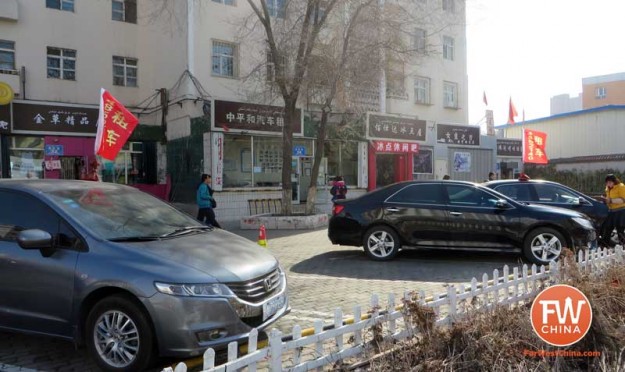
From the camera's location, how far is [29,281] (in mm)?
4355

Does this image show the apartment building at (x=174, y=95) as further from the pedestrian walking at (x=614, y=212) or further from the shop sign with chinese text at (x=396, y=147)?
the pedestrian walking at (x=614, y=212)

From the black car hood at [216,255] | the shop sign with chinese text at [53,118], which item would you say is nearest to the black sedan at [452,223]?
the black car hood at [216,255]

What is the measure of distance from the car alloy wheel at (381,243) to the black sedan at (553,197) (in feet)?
9.72

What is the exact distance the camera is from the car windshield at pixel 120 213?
14.8 ft

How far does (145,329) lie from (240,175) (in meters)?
15.2

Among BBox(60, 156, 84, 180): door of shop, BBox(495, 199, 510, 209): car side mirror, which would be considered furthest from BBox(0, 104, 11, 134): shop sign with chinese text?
BBox(495, 199, 510, 209): car side mirror

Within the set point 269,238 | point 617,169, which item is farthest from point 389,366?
point 617,169

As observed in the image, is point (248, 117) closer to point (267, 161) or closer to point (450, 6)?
point (267, 161)

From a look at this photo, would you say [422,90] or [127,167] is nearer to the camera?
[127,167]

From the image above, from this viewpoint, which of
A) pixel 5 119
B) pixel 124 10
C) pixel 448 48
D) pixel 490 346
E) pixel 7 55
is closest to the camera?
pixel 490 346

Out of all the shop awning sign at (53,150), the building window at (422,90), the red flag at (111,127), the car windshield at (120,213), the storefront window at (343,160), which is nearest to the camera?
the car windshield at (120,213)

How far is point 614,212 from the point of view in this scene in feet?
33.2

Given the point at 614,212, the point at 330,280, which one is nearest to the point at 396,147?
the point at 614,212

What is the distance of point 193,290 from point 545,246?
6832 mm
